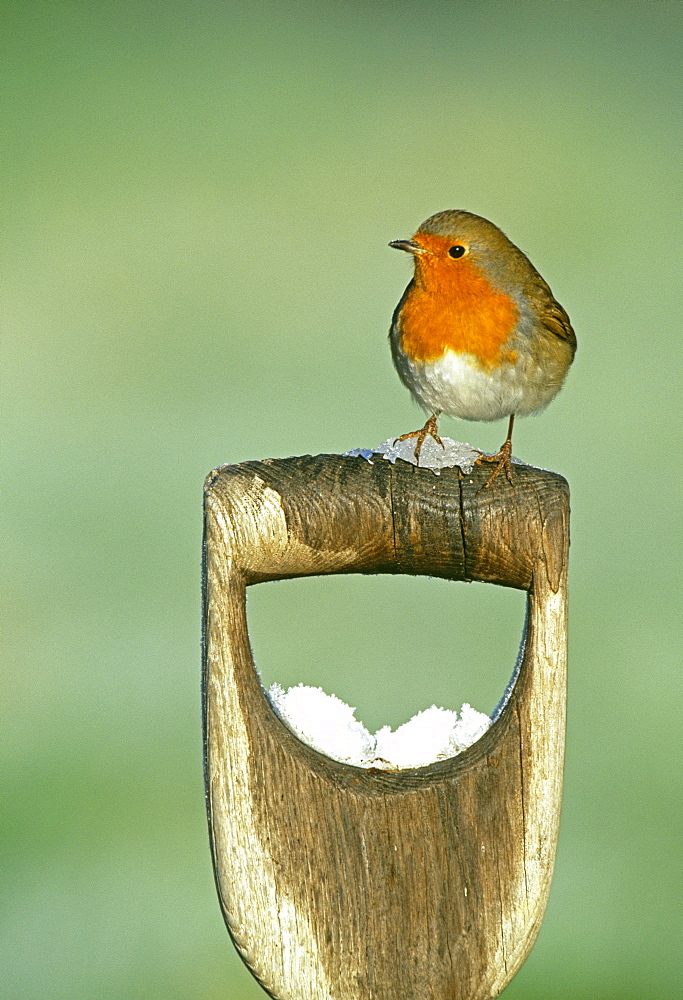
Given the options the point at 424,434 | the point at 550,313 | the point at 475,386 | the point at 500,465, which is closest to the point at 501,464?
the point at 500,465

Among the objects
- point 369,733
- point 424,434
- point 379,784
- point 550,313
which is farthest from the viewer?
point 550,313

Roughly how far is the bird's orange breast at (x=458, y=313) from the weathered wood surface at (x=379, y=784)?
1.49ft

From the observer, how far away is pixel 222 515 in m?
1.35

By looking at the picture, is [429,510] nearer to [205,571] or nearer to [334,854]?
[205,571]

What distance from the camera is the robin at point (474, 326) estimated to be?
1810 millimetres

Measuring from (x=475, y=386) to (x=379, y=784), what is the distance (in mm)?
769

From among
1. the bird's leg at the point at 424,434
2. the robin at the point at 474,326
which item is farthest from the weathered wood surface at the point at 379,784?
the robin at the point at 474,326

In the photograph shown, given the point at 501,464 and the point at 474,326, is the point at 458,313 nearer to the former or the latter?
the point at 474,326

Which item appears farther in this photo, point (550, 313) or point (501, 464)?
point (550, 313)

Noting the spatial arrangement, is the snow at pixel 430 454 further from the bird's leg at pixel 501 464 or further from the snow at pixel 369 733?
the snow at pixel 369 733

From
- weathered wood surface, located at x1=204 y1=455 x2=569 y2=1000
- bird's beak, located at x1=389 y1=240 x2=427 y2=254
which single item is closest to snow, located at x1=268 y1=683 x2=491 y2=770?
weathered wood surface, located at x1=204 y1=455 x2=569 y2=1000

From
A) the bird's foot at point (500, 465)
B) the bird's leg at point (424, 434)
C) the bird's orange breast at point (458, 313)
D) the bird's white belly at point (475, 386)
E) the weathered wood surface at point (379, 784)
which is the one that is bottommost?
the weathered wood surface at point (379, 784)

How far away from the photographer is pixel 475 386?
1.88 m

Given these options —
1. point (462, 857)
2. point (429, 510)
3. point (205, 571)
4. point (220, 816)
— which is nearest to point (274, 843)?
point (220, 816)
